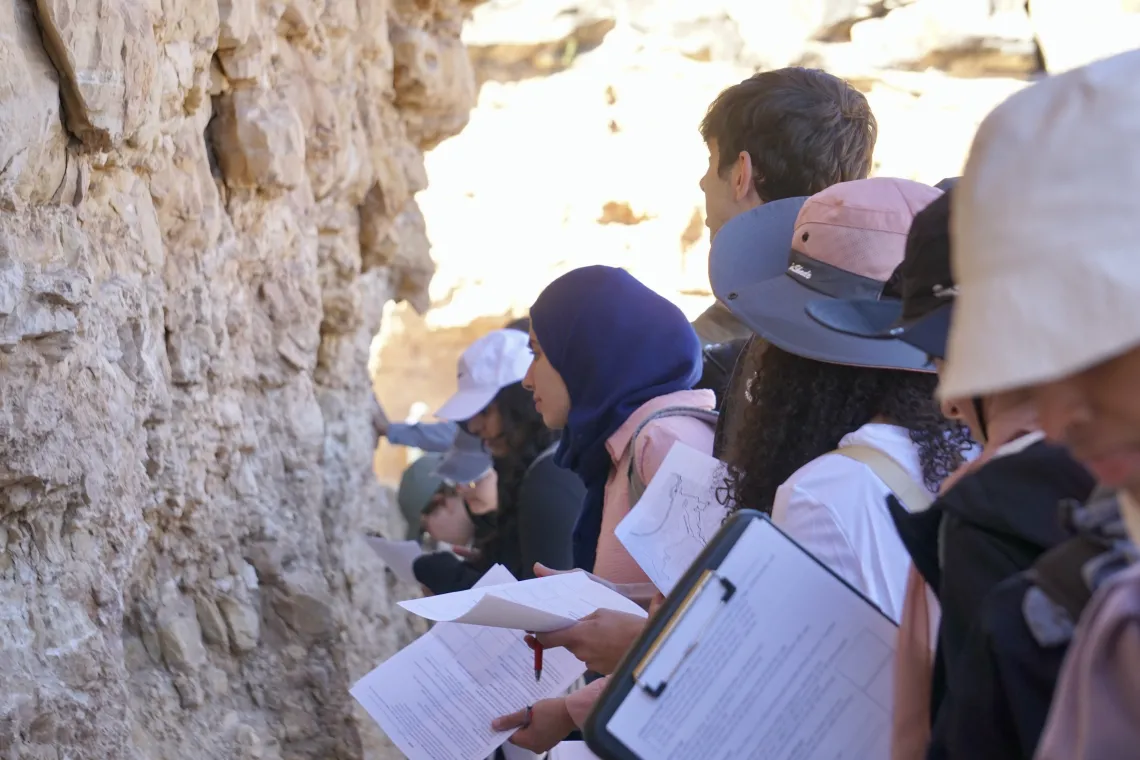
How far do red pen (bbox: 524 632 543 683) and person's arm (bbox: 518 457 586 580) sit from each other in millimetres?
816

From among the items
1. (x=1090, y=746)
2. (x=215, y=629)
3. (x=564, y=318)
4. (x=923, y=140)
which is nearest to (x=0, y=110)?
(x=564, y=318)

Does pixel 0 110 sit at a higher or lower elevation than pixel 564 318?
higher

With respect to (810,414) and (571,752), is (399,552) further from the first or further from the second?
(810,414)

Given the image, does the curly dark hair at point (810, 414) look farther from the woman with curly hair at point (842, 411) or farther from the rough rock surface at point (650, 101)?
the rough rock surface at point (650, 101)

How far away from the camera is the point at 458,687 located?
1837mm

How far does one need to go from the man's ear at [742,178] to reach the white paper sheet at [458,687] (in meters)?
0.90

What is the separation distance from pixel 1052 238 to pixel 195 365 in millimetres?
2287

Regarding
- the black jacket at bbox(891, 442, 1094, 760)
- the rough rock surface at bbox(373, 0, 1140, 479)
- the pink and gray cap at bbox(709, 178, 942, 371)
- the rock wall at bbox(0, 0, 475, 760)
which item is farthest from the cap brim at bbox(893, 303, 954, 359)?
the rough rock surface at bbox(373, 0, 1140, 479)

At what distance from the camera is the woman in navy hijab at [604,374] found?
213 centimetres

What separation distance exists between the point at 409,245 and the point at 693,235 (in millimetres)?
8888

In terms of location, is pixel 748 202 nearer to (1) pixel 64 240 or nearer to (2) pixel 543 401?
(2) pixel 543 401

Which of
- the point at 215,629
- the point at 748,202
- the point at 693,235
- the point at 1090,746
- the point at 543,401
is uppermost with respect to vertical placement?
the point at 1090,746

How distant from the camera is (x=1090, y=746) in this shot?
68cm

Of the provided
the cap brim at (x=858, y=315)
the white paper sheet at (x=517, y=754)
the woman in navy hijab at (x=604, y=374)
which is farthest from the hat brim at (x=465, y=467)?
the cap brim at (x=858, y=315)
